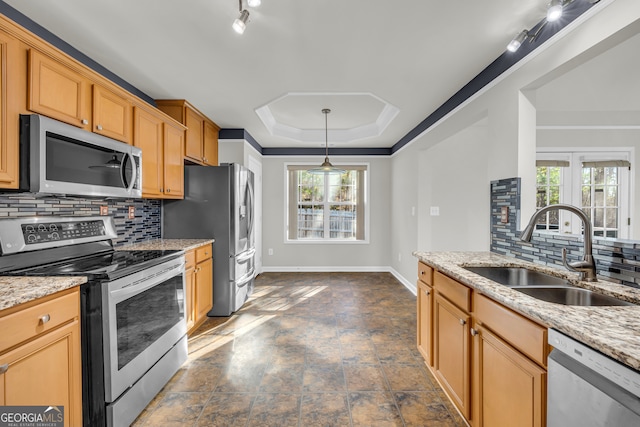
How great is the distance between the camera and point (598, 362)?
0.80 meters

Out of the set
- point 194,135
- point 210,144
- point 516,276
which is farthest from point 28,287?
point 210,144

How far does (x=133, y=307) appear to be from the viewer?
5.79 feet

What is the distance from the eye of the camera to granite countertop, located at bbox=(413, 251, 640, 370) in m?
0.77

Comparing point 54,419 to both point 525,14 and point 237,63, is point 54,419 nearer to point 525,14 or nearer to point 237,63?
point 237,63

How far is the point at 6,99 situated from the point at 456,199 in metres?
4.50

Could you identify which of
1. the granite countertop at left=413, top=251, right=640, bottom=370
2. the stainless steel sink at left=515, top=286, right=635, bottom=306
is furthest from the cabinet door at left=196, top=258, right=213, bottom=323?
the stainless steel sink at left=515, top=286, right=635, bottom=306

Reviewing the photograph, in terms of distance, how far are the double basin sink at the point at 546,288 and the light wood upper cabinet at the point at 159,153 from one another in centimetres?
265

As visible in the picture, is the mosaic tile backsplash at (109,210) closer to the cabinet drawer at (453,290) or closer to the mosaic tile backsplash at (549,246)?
the cabinet drawer at (453,290)

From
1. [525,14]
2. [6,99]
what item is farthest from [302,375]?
[525,14]

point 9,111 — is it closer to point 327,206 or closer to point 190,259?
point 190,259

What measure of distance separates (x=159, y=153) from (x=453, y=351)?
112 inches

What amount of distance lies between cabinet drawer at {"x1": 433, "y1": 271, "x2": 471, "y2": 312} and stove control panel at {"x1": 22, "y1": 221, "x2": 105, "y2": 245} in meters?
2.42

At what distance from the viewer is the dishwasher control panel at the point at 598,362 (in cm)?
72
